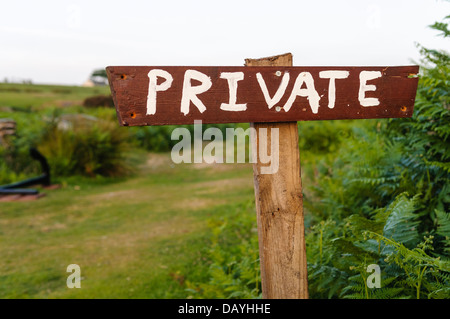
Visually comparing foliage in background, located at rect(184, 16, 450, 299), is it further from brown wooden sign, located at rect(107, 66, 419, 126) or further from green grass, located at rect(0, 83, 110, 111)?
green grass, located at rect(0, 83, 110, 111)

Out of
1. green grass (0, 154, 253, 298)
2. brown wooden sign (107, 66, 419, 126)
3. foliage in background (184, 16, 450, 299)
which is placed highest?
brown wooden sign (107, 66, 419, 126)

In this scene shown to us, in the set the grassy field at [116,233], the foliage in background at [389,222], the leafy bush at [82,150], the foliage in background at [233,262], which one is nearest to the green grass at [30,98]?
the leafy bush at [82,150]

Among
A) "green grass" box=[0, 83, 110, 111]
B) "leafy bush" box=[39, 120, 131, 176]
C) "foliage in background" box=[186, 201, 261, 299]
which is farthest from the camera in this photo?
"green grass" box=[0, 83, 110, 111]

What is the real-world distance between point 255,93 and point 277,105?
12cm

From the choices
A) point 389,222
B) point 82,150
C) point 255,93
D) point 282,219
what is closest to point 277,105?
point 255,93

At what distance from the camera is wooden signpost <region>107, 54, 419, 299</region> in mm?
1707

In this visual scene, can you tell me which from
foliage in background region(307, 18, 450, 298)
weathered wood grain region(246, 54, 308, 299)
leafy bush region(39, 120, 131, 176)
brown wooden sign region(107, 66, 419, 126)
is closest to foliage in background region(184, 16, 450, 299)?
foliage in background region(307, 18, 450, 298)

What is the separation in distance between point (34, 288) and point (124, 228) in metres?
1.78

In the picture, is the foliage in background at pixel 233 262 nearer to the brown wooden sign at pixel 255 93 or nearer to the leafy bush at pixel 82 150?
the brown wooden sign at pixel 255 93

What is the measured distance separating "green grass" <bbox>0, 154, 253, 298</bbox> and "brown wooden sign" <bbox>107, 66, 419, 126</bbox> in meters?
2.24

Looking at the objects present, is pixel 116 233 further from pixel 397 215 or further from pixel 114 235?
pixel 397 215

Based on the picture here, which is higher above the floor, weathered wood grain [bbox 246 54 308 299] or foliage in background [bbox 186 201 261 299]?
weathered wood grain [bbox 246 54 308 299]

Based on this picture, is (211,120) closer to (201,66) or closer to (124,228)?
(201,66)
